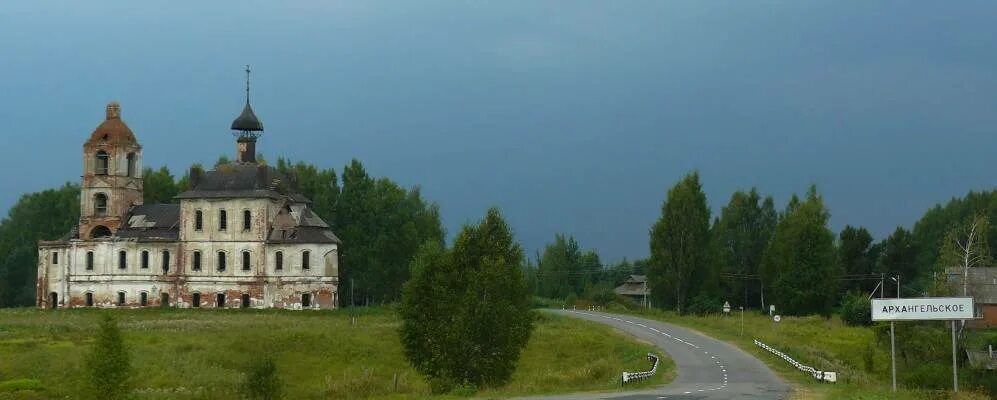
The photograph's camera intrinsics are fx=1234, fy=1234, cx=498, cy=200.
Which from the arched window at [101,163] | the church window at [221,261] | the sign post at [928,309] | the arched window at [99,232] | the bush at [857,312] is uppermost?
the arched window at [101,163]

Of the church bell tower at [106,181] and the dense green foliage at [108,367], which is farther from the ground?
the church bell tower at [106,181]

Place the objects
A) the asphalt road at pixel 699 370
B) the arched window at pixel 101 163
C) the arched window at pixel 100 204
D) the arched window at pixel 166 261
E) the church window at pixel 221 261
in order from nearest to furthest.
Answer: the asphalt road at pixel 699 370
the church window at pixel 221 261
the arched window at pixel 166 261
the arched window at pixel 100 204
the arched window at pixel 101 163

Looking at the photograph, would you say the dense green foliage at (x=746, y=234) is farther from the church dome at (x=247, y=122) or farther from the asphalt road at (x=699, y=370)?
the church dome at (x=247, y=122)

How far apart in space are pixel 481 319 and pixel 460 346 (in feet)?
3.99

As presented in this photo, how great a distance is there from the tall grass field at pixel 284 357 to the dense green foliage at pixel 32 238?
1461 inches

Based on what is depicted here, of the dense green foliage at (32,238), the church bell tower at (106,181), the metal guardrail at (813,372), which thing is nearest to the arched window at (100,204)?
the church bell tower at (106,181)

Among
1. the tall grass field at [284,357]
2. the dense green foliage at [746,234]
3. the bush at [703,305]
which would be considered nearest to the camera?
the tall grass field at [284,357]

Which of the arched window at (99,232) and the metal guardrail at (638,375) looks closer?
the metal guardrail at (638,375)

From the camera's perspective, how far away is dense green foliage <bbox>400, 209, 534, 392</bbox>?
43.9 meters

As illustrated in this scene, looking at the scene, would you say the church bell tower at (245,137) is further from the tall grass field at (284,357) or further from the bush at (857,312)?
the bush at (857,312)

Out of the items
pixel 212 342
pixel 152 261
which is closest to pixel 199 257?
pixel 152 261

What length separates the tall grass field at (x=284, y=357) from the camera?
1855 inches

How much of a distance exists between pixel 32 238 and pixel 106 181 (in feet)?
102

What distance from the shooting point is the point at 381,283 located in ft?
294
